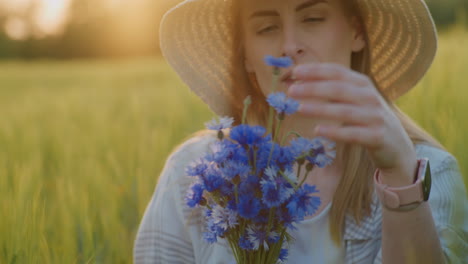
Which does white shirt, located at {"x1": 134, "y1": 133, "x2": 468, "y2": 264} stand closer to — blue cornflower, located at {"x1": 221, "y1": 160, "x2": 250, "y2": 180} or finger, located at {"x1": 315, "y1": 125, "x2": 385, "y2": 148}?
finger, located at {"x1": 315, "y1": 125, "x2": 385, "y2": 148}

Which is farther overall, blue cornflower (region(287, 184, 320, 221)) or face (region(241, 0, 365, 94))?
face (region(241, 0, 365, 94))

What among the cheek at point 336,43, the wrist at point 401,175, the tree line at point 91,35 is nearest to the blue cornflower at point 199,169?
the wrist at point 401,175

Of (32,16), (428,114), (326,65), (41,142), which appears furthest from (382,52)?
(32,16)

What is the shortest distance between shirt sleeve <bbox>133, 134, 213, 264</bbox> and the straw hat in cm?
31

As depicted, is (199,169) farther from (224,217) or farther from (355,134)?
(355,134)

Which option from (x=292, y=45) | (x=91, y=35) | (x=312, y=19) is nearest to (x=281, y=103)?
(x=292, y=45)

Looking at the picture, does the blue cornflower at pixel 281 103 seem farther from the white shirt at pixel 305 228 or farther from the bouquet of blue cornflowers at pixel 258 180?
the white shirt at pixel 305 228

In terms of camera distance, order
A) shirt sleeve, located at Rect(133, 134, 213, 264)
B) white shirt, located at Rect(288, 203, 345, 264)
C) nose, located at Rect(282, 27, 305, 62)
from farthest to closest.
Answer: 1. shirt sleeve, located at Rect(133, 134, 213, 264)
2. white shirt, located at Rect(288, 203, 345, 264)
3. nose, located at Rect(282, 27, 305, 62)

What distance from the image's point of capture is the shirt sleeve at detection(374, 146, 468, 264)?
0.97 meters

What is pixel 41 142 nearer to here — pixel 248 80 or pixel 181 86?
pixel 248 80

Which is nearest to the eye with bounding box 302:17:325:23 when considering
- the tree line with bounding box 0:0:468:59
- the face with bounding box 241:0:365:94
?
the face with bounding box 241:0:365:94

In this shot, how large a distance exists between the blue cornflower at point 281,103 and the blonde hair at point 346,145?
0.59m

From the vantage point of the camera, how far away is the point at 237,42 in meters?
1.45

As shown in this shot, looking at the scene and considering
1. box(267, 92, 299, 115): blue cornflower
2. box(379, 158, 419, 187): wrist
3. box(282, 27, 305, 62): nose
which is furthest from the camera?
box(282, 27, 305, 62): nose
